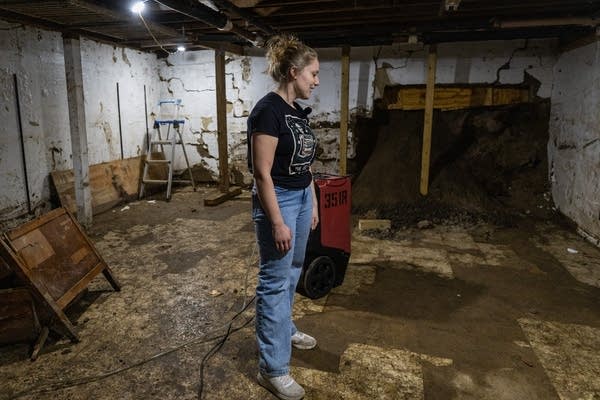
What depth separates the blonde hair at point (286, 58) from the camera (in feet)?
5.31

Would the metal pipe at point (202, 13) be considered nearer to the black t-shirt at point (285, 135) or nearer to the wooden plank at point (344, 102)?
the wooden plank at point (344, 102)

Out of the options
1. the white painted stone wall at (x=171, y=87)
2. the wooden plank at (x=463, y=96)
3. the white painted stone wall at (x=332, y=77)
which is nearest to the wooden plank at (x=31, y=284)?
the white painted stone wall at (x=171, y=87)

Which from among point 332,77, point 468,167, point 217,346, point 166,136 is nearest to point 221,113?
point 166,136

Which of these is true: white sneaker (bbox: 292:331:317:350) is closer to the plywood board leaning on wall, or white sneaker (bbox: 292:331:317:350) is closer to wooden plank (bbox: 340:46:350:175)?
wooden plank (bbox: 340:46:350:175)

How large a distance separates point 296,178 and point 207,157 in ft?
16.9

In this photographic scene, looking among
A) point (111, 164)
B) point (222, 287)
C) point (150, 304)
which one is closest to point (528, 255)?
point (222, 287)

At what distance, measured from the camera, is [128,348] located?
86.1 inches

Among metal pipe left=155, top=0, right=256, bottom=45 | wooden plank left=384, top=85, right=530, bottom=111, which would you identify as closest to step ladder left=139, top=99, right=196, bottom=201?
metal pipe left=155, top=0, right=256, bottom=45

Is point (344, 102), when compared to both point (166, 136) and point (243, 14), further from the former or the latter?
point (166, 136)

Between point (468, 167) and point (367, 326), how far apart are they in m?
3.53

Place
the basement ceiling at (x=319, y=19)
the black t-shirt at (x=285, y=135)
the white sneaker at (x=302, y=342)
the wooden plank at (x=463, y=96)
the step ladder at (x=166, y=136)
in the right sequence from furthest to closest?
the step ladder at (x=166, y=136) → the wooden plank at (x=463, y=96) → the basement ceiling at (x=319, y=19) → the white sneaker at (x=302, y=342) → the black t-shirt at (x=285, y=135)

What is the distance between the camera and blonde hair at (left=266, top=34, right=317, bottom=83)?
162 cm

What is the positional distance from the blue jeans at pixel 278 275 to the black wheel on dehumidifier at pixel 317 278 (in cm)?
78

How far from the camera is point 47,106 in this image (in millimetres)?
4371
